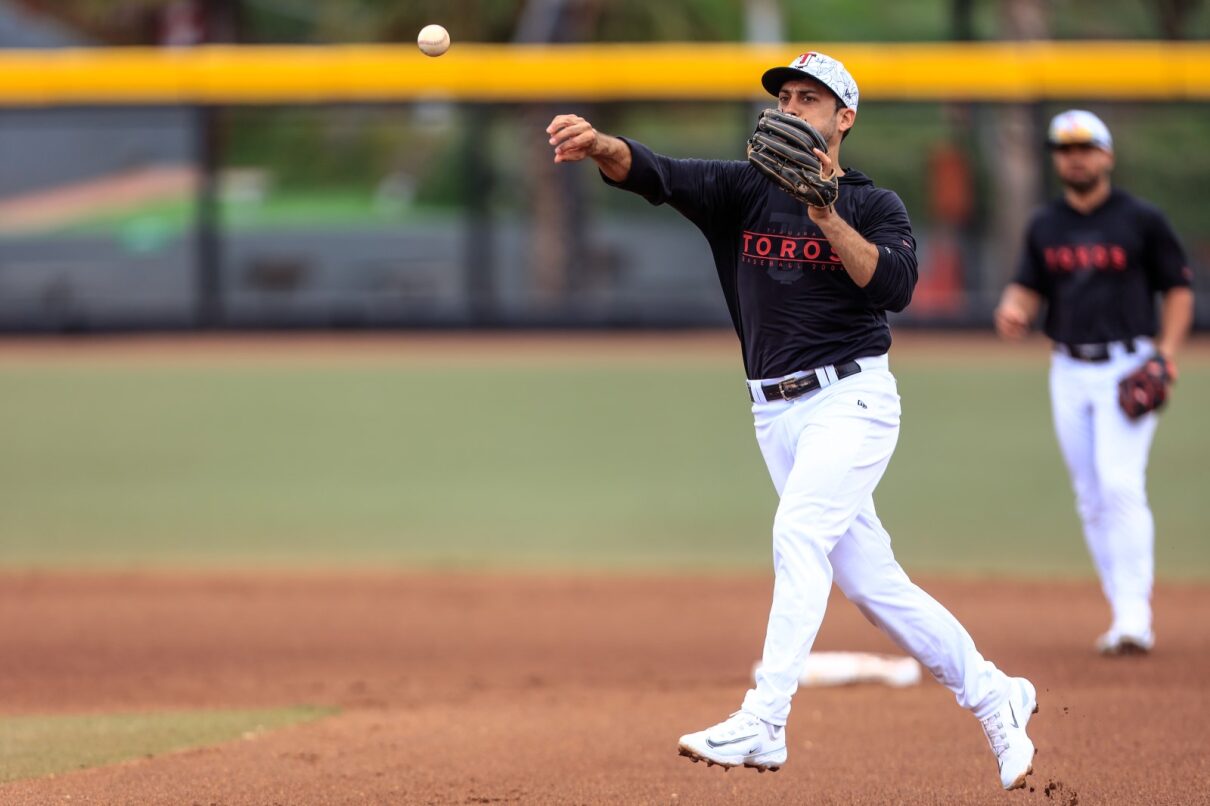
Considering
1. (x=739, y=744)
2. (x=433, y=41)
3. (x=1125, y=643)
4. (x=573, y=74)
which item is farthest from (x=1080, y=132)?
(x=573, y=74)

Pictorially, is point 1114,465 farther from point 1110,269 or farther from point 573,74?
point 573,74

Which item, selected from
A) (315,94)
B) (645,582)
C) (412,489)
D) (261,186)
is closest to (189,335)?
(261,186)

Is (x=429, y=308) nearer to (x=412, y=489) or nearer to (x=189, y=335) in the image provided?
(x=189, y=335)

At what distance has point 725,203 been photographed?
4332 mm

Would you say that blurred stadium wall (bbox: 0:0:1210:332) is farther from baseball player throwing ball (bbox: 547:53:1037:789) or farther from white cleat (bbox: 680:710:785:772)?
white cleat (bbox: 680:710:785:772)

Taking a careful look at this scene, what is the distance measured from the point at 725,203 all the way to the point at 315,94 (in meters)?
9.84

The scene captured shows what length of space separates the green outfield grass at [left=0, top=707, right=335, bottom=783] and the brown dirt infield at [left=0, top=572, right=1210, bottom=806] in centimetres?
14

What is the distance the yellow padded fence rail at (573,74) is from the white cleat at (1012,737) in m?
9.60

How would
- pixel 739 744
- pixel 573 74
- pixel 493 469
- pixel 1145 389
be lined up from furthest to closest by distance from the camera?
1. pixel 573 74
2. pixel 493 469
3. pixel 1145 389
4. pixel 739 744

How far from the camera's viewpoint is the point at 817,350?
421cm

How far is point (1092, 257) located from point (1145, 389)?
1.97 feet

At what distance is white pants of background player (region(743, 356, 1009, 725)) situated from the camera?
4031 millimetres

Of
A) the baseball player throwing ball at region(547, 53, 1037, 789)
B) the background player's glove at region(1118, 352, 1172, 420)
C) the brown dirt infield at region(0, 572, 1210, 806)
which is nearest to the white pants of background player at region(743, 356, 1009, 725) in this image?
the baseball player throwing ball at region(547, 53, 1037, 789)

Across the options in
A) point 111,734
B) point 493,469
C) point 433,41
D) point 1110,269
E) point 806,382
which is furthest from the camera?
A: point 493,469
